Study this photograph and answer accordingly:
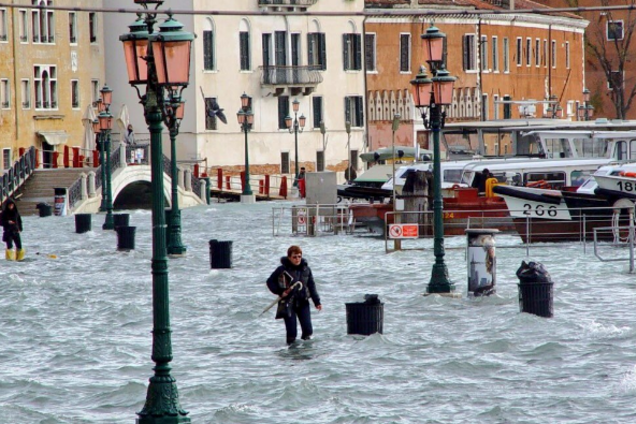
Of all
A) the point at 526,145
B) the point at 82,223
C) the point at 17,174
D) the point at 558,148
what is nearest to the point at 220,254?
the point at 82,223

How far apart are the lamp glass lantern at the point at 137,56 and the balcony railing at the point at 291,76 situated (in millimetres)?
50715

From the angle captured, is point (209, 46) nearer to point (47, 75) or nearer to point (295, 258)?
point (47, 75)

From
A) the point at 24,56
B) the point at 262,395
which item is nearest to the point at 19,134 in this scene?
the point at 24,56

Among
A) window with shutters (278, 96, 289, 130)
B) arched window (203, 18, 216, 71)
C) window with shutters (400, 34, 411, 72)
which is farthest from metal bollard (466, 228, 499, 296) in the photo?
window with shutters (400, 34, 411, 72)

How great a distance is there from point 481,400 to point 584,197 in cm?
1697

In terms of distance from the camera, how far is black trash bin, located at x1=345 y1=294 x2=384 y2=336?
61.5ft

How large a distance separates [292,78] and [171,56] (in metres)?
52.5

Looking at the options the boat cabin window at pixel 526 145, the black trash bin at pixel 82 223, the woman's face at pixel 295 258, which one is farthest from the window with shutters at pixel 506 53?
the woman's face at pixel 295 258

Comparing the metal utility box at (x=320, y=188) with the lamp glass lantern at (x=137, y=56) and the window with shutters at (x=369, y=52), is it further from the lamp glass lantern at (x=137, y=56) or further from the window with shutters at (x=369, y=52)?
the window with shutters at (x=369, y=52)

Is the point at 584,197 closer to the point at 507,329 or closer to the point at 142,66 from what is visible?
the point at 507,329

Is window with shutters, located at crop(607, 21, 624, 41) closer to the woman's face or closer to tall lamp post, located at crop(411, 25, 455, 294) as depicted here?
tall lamp post, located at crop(411, 25, 455, 294)

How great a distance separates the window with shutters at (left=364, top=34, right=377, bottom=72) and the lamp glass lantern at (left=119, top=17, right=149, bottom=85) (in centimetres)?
5568

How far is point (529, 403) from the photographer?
1491 centimetres

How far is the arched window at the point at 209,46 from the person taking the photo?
2447 inches
